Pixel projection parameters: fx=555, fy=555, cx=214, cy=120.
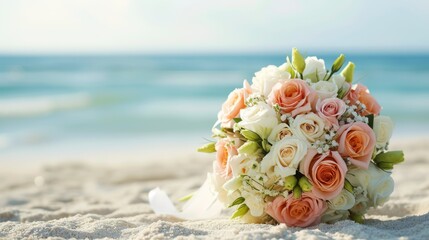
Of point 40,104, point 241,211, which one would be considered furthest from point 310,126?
point 40,104

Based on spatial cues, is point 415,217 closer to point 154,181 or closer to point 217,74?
point 154,181

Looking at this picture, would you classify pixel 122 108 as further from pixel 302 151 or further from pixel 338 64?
pixel 302 151

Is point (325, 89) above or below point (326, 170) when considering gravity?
above

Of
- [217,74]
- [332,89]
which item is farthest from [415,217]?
[217,74]

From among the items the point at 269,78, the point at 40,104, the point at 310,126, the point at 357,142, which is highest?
the point at 40,104

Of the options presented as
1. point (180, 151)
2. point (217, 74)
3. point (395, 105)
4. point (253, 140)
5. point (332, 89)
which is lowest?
point (253, 140)

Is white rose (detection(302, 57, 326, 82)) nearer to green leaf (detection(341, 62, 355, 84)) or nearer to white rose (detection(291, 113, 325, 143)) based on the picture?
green leaf (detection(341, 62, 355, 84))

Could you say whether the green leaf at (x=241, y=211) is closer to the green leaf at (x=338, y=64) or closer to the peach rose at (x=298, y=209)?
the peach rose at (x=298, y=209)

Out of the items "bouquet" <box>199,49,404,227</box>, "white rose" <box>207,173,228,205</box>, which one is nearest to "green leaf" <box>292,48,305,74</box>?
"bouquet" <box>199,49,404,227</box>
